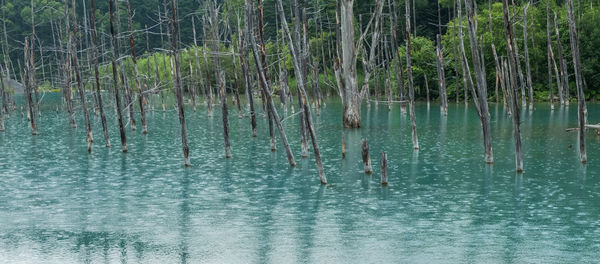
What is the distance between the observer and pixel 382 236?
17.4 metres

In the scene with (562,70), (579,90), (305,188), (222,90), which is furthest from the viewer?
(562,70)

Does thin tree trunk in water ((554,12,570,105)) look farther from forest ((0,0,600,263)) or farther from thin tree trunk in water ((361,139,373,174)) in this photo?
thin tree trunk in water ((361,139,373,174))

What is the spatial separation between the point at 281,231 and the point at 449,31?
177 ft

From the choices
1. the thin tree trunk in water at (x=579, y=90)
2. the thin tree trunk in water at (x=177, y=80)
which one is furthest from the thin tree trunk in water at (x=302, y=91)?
the thin tree trunk in water at (x=579, y=90)

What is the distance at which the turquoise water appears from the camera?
53.2 ft

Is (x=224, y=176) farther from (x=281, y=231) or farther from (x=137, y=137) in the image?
(x=137, y=137)

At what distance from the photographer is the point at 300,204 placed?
21.7 metres

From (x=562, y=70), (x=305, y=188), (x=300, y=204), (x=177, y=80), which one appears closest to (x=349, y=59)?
(x=177, y=80)

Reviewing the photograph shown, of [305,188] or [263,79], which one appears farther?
[305,188]

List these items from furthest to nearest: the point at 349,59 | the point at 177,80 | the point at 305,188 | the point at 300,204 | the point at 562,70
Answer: the point at 562,70 → the point at 349,59 → the point at 177,80 → the point at 305,188 → the point at 300,204

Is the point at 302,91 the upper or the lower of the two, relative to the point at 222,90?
lower

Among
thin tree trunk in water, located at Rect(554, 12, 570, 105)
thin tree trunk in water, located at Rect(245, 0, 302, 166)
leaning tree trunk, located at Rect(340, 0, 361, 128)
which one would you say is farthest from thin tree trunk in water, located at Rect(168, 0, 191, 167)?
thin tree trunk in water, located at Rect(554, 12, 570, 105)

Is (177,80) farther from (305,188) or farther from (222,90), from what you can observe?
(305,188)

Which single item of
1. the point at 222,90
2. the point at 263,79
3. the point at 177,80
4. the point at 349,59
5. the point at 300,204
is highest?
the point at 349,59
